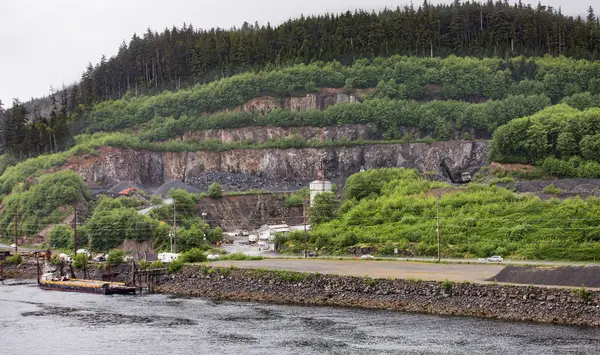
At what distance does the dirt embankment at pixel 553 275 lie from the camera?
48.5 metres

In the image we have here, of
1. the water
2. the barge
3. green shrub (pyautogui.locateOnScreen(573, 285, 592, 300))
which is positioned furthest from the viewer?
the barge

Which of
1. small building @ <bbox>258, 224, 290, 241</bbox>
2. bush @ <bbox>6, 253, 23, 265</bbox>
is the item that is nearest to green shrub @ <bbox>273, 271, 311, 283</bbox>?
small building @ <bbox>258, 224, 290, 241</bbox>

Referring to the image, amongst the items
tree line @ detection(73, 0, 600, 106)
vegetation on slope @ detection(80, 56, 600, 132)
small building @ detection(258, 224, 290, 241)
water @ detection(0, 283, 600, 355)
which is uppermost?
tree line @ detection(73, 0, 600, 106)

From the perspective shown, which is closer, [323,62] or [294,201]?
[294,201]

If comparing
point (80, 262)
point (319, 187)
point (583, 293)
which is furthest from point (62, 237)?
point (583, 293)

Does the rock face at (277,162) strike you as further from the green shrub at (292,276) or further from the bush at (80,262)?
the green shrub at (292,276)

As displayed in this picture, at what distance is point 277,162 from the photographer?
412 feet

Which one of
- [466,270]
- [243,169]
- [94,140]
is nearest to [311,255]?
[466,270]

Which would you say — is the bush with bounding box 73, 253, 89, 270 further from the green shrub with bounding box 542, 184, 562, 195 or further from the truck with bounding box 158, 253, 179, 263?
the green shrub with bounding box 542, 184, 562, 195

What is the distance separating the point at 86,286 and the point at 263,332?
3019 centimetres

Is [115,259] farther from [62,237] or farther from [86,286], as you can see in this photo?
[62,237]

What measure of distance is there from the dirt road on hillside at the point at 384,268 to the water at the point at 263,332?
16.4 feet

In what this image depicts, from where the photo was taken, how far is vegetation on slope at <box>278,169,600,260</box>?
65750 millimetres

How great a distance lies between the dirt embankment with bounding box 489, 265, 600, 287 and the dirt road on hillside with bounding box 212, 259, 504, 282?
181 centimetres
